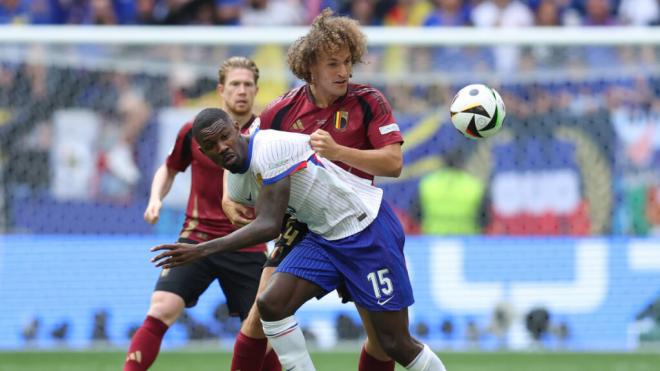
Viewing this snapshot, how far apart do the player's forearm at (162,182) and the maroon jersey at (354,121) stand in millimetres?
1383

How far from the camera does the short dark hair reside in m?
5.37

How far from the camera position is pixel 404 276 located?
18.9 ft

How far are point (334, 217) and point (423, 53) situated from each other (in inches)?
222

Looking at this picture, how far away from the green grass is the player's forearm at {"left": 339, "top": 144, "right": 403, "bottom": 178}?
11.1ft

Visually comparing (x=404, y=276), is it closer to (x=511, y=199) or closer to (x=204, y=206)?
(x=204, y=206)

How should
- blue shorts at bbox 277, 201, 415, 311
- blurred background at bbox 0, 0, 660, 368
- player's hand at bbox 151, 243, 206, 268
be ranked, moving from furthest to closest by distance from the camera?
blurred background at bbox 0, 0, 660, 368 < blue shorts at bbox 277, 201, 415, 311 < player's hand at bbox 151, 243, 206, 268

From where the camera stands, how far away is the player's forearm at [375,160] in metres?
5.58

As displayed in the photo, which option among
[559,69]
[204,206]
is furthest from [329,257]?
[559,69]

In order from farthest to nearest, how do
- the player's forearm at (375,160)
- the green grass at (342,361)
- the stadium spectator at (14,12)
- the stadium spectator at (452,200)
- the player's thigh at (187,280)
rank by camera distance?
the stadium spectator at (14,12)
the stadium spectator at (452,200)
the green grass at (342,361)
the player's thigh at (187,280)
the player's forearm at (375,160)

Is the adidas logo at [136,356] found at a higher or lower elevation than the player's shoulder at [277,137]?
lower

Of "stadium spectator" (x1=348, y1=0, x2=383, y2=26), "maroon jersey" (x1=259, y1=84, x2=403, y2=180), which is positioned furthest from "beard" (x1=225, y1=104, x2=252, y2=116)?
"stadium spectator" (x1=348, y1=0, x2=383, y2=26)

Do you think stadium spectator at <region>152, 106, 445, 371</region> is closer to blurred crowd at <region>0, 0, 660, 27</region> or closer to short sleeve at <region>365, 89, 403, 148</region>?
short sleeve at <region>365, 89, 403, 148</region>

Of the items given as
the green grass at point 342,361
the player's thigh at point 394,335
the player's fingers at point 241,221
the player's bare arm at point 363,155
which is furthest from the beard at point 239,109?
the green grass at point 342,361

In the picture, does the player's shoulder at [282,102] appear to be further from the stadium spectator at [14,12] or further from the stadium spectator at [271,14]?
the stadium spectator at [14,12]
